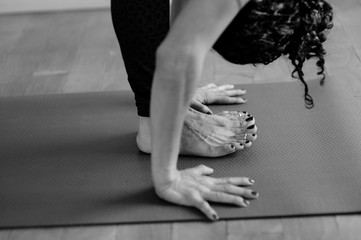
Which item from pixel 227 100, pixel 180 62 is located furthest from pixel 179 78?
pixel 227 100

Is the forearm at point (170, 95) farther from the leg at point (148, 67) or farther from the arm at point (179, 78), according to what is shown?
the leg at point (148, 67)

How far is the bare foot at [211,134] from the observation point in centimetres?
199

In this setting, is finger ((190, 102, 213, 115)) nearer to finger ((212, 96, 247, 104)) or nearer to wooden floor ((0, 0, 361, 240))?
finger ((212, 96, 247, 104))

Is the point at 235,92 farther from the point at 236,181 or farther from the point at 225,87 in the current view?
the point at 236,181

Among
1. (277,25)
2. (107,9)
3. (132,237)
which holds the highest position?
(277,25)

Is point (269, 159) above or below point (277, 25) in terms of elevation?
below

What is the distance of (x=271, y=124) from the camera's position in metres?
2.15

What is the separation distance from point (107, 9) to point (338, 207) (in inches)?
78.7

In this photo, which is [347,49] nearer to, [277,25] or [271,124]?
[271,124]

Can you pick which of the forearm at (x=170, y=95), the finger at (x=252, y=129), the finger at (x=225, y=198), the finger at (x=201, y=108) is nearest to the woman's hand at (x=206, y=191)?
the finger at (x=225, y=198)

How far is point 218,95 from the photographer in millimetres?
2297

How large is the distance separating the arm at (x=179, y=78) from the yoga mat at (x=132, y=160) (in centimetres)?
10

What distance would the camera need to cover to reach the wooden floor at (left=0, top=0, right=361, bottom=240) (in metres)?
1.71

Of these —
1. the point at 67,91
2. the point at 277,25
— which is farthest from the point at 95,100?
the point at 277,25
